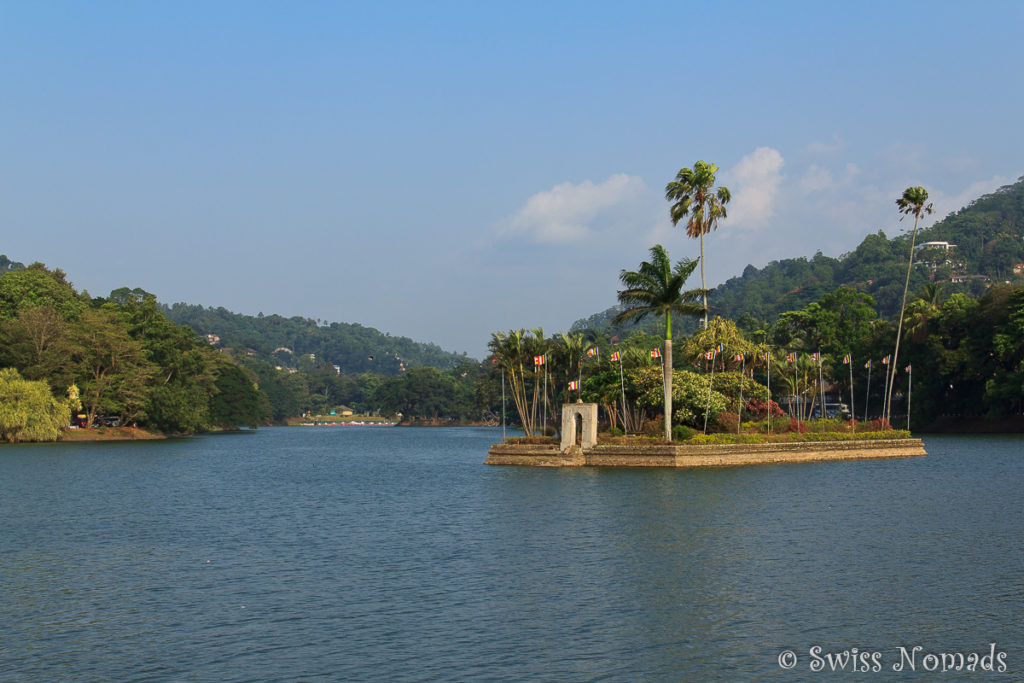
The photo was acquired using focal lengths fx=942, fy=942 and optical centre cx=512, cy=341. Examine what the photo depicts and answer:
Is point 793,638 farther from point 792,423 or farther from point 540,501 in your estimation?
point 792,423

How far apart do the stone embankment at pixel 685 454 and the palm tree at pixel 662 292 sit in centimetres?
294

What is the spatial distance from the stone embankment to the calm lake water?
4.42 metres

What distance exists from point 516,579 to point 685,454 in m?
31.6

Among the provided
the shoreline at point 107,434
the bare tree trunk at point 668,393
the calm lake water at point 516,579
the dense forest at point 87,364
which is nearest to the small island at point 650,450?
the bare tree trunk at point 668,393

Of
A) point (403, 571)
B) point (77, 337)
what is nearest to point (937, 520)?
point (403, 571)

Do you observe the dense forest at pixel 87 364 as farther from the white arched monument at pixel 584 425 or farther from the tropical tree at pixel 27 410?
the white arched monument at pixel 584 425

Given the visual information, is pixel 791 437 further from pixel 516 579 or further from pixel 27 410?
pixel 27 410

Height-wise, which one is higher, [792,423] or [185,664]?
[792,423]

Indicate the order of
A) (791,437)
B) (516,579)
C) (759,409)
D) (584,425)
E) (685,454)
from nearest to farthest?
(516,579) < (685,454) < (584,425) < (791,437) < (759,409)

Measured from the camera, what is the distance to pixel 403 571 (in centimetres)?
2941

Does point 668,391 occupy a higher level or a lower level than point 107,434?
higher

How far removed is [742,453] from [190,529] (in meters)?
36.1

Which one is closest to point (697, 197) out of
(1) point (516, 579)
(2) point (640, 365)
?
(2) point (640, 365)

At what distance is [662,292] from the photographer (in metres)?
62.1
